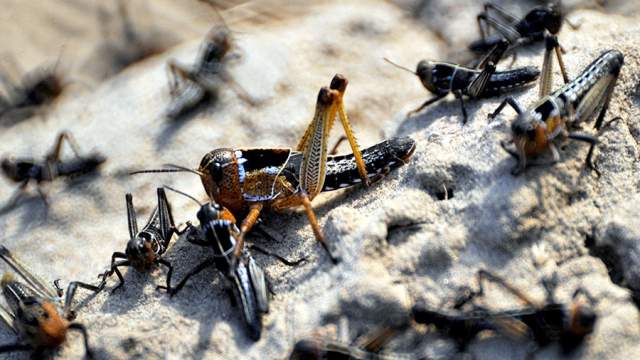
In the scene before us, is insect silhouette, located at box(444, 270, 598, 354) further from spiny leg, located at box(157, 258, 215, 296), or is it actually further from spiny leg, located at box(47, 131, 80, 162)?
spiny leg, located at box(47, 131, 80, 162)

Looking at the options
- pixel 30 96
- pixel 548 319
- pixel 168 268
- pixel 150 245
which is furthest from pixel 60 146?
pixel 548 319

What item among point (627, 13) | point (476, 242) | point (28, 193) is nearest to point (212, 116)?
point (28, 193)

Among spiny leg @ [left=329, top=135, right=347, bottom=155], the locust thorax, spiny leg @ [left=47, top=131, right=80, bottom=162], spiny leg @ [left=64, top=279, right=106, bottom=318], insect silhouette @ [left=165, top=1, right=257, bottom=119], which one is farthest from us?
insect silhouette @ [left=165, top=1, right=257, bottom=119]

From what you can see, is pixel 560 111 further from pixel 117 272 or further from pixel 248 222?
pixel 117 272

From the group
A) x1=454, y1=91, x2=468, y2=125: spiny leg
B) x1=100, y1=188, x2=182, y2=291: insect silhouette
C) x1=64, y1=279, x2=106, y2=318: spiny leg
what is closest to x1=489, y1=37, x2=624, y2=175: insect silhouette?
x1=454, y1=91, x2=468, y2=125: spiny leg

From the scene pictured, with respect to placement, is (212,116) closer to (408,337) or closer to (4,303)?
(4,303)
